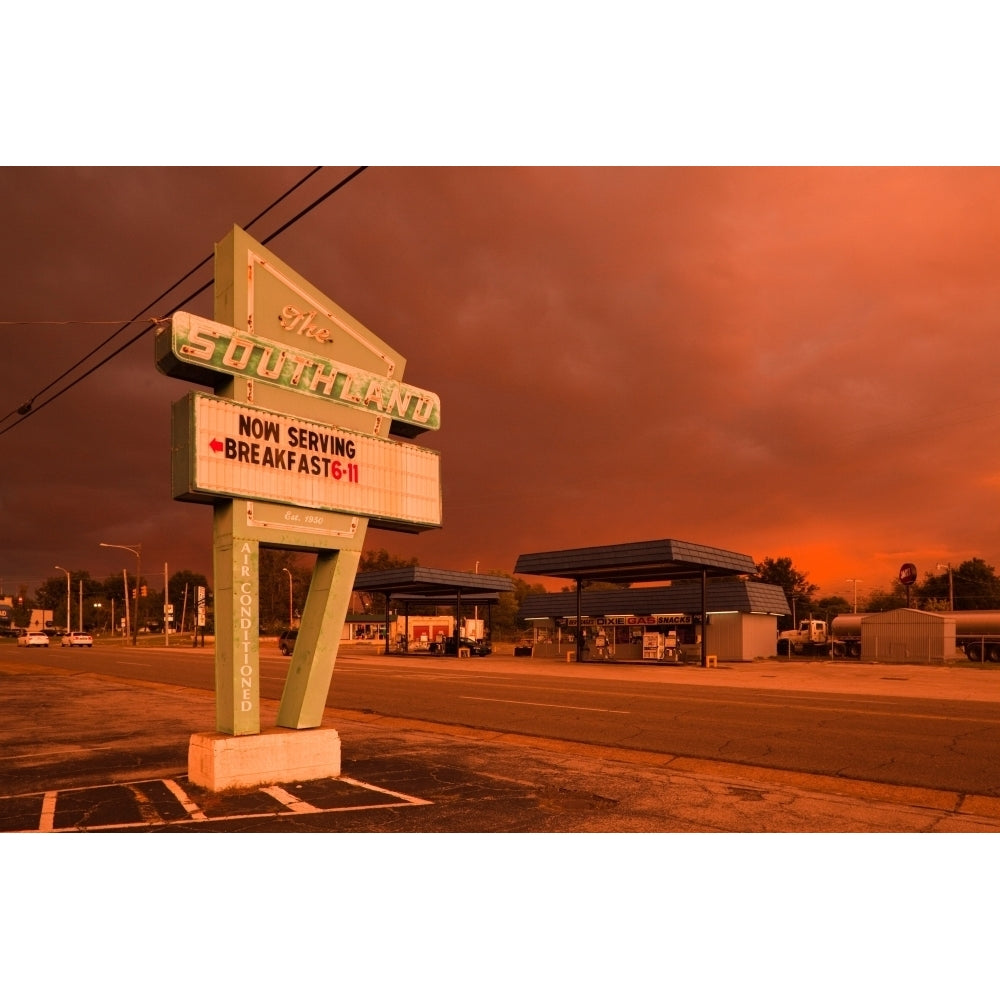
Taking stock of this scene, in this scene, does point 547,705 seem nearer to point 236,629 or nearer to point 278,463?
point 236,629

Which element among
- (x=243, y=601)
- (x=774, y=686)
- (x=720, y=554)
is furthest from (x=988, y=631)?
(x=243, y=601)

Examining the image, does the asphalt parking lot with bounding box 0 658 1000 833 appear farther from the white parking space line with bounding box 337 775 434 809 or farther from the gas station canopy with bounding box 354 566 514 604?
the gas station canopy with bounding box 354 566 514 604

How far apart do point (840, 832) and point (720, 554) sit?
3263 centimetres

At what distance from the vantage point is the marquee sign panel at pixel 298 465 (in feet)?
29.5

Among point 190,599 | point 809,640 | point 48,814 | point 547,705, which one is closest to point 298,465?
point 48,814

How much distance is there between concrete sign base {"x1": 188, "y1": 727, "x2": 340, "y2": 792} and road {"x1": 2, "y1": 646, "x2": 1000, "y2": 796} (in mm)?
5139

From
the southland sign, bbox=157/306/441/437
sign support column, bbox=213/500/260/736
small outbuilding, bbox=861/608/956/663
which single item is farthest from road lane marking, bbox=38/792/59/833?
small outbuilding, bbox=861/608/956/663

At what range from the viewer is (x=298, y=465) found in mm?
10031

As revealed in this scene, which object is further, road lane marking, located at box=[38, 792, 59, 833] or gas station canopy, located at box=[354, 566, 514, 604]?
gas station canopy, located at box=[354, 566, 514, 604]

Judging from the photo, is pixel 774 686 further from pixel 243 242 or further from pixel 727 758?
pixel 243 242

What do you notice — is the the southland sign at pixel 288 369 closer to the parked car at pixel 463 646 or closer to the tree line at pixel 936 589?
the parked car at pixel 463 646

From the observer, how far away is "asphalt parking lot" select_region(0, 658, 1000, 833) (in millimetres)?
8055

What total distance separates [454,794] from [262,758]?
2.31 metres

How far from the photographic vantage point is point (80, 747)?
1327 centimetres
